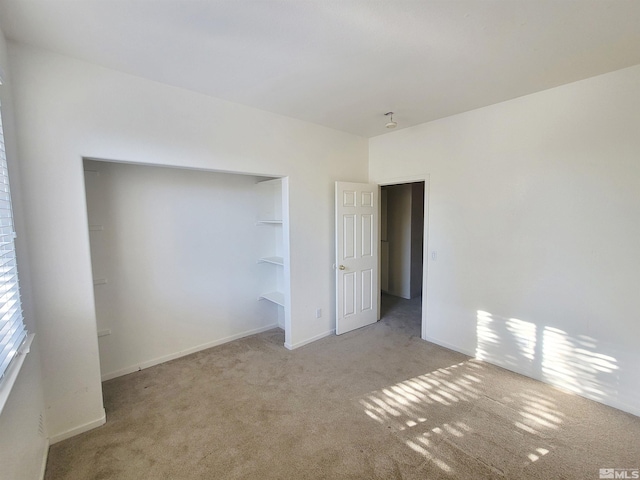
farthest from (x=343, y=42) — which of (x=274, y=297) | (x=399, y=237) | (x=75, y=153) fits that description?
(x=399, y=237)

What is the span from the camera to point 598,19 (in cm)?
162

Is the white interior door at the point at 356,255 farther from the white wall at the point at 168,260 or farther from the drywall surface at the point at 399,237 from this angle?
the drywall surface at the point at 399,237

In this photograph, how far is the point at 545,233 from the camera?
2.62 meters

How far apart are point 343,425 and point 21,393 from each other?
200cm

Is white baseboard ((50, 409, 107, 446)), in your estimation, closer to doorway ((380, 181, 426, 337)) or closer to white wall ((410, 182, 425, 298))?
doorway ((380, 181, 426, 337))

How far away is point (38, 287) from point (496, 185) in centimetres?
397

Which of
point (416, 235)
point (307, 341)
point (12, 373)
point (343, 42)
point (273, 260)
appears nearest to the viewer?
point (12, 373)

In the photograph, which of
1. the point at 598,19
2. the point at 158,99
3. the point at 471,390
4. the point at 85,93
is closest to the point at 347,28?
the point at 598,19

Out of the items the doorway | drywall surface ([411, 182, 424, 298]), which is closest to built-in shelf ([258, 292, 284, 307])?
the doorway

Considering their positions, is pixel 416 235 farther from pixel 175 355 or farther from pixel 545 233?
pixel 175 355

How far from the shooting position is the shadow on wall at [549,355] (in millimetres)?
2373

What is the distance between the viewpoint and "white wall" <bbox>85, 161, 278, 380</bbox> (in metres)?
2.73

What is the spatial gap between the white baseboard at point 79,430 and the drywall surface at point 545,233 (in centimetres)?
342

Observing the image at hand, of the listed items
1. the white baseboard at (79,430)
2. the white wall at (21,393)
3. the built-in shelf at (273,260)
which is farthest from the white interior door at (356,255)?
the white wall at (21,393)
